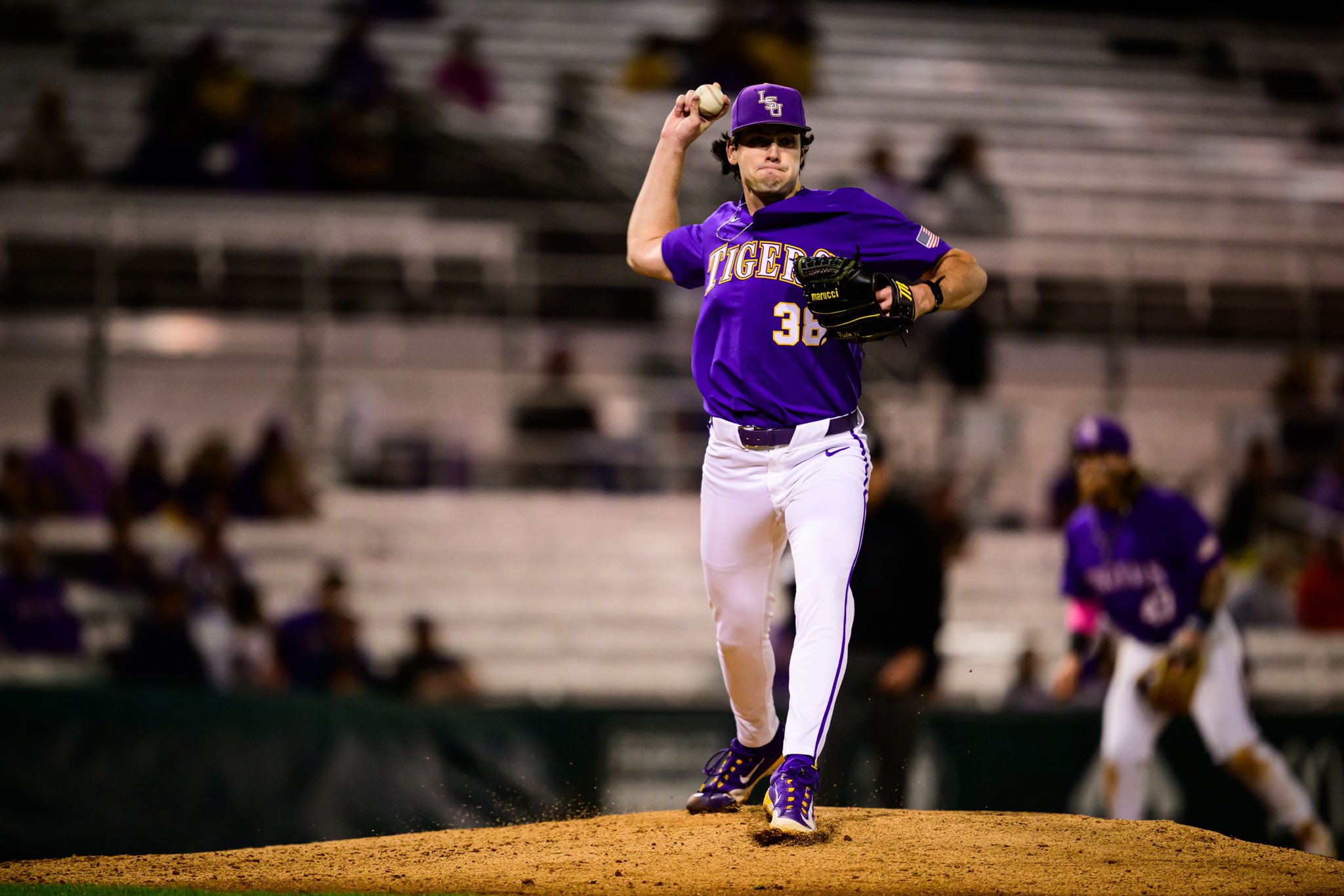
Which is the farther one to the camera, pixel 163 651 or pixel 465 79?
pixel 465 79

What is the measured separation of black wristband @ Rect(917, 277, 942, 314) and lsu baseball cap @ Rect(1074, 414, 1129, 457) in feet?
10.1

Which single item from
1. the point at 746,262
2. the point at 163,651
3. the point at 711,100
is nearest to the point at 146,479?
the point at 163,651

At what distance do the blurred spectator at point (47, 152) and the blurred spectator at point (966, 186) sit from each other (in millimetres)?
6833

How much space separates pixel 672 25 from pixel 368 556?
7.52 m

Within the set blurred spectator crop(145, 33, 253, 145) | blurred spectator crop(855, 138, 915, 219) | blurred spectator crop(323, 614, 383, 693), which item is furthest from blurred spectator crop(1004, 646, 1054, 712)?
blurred spectator crop(145, 33, 253, 145)

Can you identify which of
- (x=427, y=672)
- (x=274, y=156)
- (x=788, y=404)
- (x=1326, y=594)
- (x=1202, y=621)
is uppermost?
(x=788, y=404)

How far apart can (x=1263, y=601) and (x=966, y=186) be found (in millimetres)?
4260

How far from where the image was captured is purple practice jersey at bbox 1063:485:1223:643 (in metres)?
7.78

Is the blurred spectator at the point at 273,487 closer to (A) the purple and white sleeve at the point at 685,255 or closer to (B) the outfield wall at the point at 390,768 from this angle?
(B) the outfield wall at the point at 390,768

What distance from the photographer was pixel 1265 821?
342 inches

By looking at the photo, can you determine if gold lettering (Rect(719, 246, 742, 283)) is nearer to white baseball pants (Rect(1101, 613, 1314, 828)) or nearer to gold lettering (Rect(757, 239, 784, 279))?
gold lettering (Rect(757, 239, 784, 279))

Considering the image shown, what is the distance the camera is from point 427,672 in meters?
9.43

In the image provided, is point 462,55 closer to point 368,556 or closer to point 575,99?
point 575,99

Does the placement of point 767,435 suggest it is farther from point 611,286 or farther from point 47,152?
point 47,152
